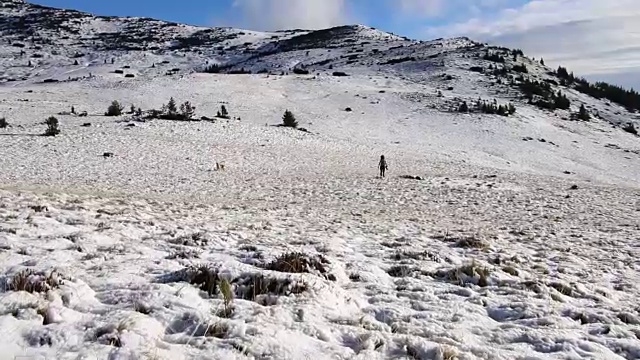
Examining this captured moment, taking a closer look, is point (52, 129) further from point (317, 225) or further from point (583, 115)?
point (583, 115)

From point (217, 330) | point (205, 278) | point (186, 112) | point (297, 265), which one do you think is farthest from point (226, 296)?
point (186, 112)

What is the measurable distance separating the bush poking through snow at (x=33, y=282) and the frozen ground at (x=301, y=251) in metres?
0.03

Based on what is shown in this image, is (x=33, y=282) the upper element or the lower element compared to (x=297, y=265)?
upper

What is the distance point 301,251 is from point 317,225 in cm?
330

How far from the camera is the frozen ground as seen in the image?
470 centimetres

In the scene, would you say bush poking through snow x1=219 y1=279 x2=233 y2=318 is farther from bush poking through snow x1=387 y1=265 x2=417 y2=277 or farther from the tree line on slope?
the tree line on slope

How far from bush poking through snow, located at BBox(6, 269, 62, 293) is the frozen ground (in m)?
0.03

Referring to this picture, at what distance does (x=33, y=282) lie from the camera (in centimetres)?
514

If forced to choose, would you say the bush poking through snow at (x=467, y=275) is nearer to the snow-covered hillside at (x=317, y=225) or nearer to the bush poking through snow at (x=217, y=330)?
the snow-covered hillside at (x=317, y=225)

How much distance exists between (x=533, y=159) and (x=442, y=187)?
40.6ft

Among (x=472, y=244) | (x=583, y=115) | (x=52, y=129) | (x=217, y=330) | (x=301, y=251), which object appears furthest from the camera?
(x=583, y=115)

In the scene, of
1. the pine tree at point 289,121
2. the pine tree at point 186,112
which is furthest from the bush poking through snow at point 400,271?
the pine tree at point 186,112

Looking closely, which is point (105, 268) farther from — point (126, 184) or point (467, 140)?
point (467, 140)

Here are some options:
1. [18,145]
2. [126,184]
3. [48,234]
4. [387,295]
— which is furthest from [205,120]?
[387,295]
